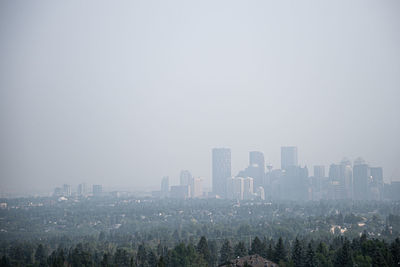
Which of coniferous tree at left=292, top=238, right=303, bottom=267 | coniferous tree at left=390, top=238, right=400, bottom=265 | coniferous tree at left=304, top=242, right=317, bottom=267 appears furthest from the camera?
coniferous tree at left=292, top=238, right=303, bottom=267

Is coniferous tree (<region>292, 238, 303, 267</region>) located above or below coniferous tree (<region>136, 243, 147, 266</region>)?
above

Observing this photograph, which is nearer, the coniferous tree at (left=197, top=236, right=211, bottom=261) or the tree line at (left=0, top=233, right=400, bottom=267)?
the tree line at (left=0, top=233, right=400, bottom=267)

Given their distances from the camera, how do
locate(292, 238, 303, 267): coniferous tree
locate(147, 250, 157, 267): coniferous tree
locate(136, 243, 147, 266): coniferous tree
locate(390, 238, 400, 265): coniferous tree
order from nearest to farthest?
locate(390, 238, 400, 265): coniferous tree, locate(292, 238, 303, 267): coniferous tree, locate(147, 250, 157, 267): coniferous tree, locate(136, 243, 147, 266): coniferous tree

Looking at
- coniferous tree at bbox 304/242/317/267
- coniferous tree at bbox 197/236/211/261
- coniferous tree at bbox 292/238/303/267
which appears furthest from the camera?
coniferous tree at bbox 197/236/211/261

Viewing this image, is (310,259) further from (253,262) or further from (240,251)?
(240,251)

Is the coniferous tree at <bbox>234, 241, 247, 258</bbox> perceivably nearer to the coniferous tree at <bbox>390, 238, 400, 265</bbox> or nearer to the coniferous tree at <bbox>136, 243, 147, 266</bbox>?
the coniferous tree at <bbox>136, 243, 147, 266</bbox>

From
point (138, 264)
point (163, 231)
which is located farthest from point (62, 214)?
point (138, 264)

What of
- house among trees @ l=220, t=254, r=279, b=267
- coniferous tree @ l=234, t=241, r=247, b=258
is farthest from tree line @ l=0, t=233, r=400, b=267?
house among trees @ l=220, t=254, r=279, b=267

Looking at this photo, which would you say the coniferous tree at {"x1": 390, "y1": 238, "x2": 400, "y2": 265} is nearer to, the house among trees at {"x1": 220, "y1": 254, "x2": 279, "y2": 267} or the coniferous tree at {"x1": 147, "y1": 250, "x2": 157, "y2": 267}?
the house among trees at {"x1": 220, "y1": 254, "x2": 279, "y2": 267}

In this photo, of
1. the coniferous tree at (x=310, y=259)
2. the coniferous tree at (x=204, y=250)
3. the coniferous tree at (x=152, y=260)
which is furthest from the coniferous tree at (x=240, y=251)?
the coniferous tree at (x=152, y=260)

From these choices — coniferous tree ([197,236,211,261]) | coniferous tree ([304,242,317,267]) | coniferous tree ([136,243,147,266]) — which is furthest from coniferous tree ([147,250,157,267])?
coniferous tree ([304,242,317,267])

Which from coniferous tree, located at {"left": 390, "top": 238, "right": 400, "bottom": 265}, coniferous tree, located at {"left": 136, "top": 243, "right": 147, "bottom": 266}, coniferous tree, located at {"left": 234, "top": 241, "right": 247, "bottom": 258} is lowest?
coniferous tree, located at {"left": 136, "top": 243, "right": 147, "bottom": 266}
